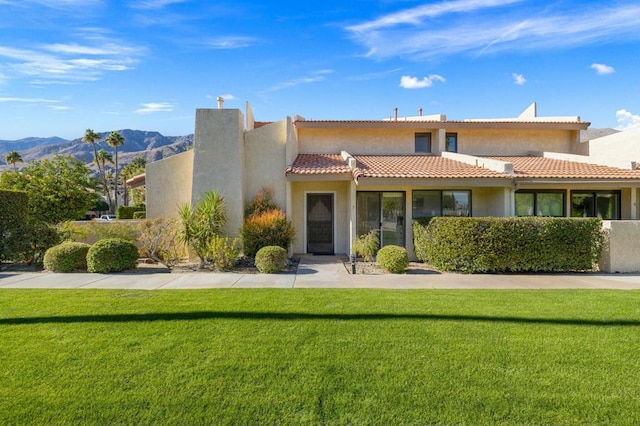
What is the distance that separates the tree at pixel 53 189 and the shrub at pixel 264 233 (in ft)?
46.0

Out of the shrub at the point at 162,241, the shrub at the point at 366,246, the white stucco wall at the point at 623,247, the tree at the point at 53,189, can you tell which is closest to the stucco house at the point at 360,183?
the shrub at the point at 366,246

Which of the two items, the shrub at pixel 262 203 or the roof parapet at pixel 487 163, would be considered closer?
the roof parapet at pixel 487 163

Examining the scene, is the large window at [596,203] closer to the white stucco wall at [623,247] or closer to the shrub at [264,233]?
the white stucco wall at [623,247]

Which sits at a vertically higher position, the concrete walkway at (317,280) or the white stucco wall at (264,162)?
the white stucco wall at (264,162)

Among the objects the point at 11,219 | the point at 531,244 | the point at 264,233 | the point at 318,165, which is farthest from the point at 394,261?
the point at 11,219

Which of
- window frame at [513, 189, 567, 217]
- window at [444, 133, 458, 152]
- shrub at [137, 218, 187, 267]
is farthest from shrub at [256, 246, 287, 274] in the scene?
window at [444, 133, 458, 152]

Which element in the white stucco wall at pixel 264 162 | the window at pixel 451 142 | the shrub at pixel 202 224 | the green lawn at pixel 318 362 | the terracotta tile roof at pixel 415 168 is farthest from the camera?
the window at pixel 451 142

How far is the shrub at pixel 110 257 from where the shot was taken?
11352 mm

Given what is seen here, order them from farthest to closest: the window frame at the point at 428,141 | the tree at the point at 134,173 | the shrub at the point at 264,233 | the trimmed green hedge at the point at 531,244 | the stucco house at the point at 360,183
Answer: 1. the tree at the point at 134,173
2. the window frame at the point at 428,141
3. the stucco house at the point at 360,183
4. the shrub at the point at 264,233
5. the trimmed green hedge at the point at 531,244

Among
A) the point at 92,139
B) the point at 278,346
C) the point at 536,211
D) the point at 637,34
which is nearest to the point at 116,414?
the point at 278,346

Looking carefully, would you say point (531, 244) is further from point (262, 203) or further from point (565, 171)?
point (262, 203)

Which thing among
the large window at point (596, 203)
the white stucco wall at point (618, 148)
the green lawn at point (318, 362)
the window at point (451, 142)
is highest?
the window at point (451, 142)

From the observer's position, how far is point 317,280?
10258 millimetres

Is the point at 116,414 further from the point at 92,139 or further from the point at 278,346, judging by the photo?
the point at 92,139
